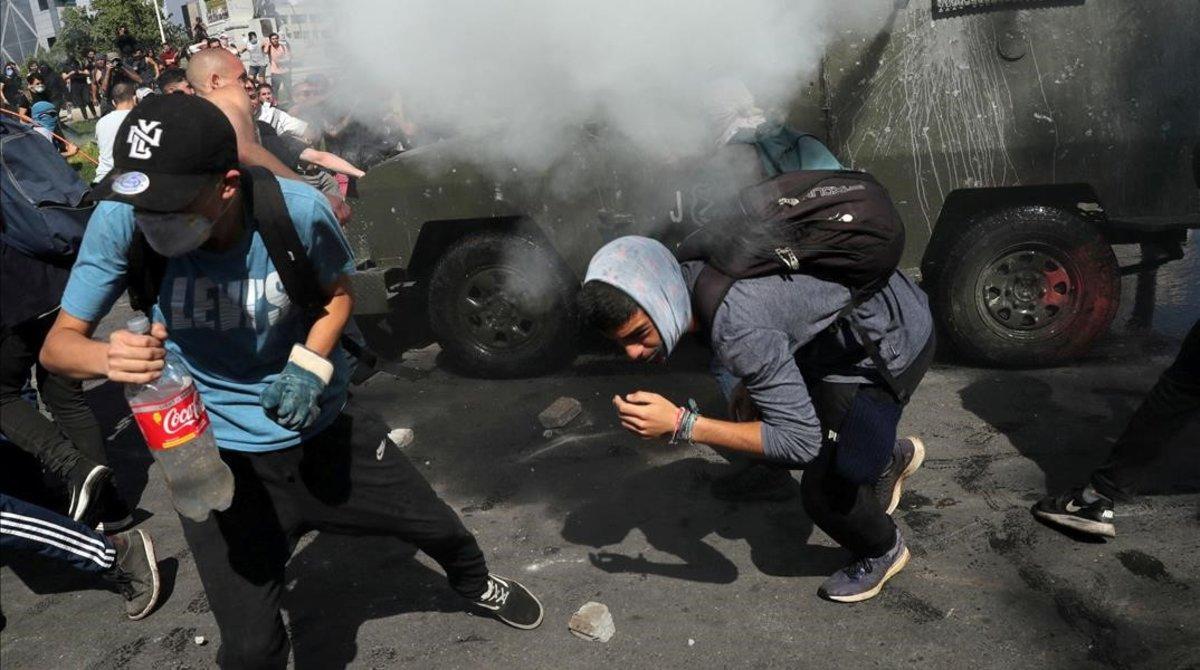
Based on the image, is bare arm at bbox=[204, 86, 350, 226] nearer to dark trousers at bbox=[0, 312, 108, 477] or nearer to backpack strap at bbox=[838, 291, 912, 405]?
dark trousers at bbox=[0, 312, 108, 477]

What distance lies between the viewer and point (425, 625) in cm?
335

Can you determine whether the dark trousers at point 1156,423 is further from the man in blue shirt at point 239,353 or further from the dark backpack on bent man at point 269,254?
the dark backpack on bent man at point 269,254

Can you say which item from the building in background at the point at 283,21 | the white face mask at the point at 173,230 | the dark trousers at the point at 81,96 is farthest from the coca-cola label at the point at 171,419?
the dark trousers at the point at 81,96

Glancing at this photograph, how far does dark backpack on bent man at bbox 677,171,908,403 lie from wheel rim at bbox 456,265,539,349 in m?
2.83

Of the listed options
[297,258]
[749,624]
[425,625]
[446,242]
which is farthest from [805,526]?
[446,242]

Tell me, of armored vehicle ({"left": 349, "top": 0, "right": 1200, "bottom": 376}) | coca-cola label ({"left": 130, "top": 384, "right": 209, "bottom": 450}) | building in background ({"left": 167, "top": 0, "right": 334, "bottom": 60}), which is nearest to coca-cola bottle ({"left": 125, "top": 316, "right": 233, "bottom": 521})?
coca-cola label ({"left": 130, "top": 384, "right": 209, "bottom": 450})

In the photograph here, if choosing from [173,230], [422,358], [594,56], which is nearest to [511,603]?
[173,230]

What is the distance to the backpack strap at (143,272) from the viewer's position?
232cm

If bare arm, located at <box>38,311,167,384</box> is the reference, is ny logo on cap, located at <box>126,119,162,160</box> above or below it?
above

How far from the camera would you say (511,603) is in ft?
10.5

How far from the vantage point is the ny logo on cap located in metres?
2.14

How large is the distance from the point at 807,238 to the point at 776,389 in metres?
0.44

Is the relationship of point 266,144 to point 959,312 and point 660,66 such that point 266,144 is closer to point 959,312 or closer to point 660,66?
point 660,66

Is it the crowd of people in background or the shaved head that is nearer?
the shaved head
